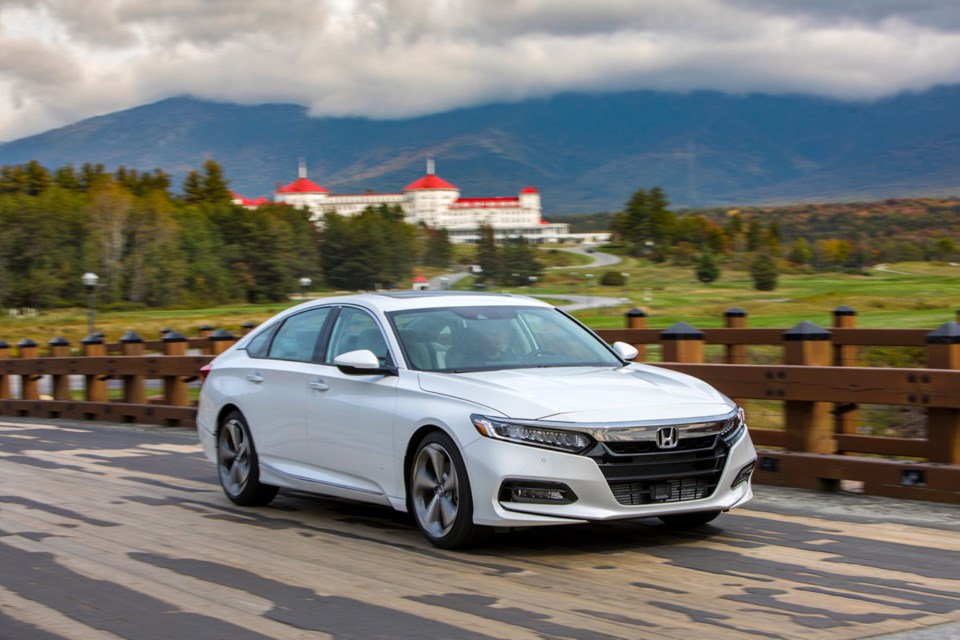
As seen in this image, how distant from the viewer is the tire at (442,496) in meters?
6.59

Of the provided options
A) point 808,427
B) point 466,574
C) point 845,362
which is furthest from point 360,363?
point 845,362

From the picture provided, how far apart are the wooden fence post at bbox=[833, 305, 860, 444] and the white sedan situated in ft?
13.1

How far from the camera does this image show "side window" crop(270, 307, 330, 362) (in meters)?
8.45

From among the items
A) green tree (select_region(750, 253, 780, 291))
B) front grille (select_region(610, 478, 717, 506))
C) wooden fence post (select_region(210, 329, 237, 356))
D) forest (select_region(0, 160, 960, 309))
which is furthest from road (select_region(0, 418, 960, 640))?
forest (select_region(0, 160, 960, 309))

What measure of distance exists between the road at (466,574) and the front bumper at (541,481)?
257 millimetres

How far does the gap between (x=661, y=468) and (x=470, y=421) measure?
105cm

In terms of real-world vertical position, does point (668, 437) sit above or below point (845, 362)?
above

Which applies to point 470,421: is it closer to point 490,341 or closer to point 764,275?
point 490,341

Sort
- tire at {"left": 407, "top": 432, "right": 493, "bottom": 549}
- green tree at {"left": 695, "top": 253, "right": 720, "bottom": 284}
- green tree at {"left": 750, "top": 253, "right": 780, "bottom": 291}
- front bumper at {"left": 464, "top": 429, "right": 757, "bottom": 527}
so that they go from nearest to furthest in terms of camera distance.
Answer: front bumper at {"left": 464, "top": 429, "right": 757, "bottom": 527} → tire at {"left": 407, "top": 432, "right": 493, "bottom": 549} → green tree at {"left": 750, "top": 253, "right": 780, "bottom": 291} → green tree at {"left": 695, "top": 253, "right": 720, "bottom": 284}

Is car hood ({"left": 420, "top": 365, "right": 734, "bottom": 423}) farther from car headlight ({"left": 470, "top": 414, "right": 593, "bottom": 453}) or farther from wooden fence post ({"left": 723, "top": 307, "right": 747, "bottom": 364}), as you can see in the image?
wooden fence post ({"left": 723, "top": 307, "right": 747, "bottom": 364})

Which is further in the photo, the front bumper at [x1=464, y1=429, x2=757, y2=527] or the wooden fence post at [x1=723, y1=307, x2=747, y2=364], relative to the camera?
the wooden fence post at [x1=723, y1=307, x2=747, y2=364]

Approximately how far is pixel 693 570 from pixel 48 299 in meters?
138

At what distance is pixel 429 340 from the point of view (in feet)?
24.9

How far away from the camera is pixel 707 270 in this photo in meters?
98.6
